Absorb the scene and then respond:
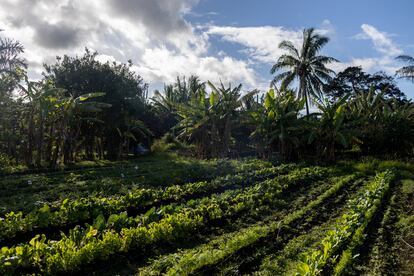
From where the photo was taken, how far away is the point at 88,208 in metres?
7.00

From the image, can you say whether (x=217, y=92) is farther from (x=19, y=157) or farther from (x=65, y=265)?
(x=65, y=265)

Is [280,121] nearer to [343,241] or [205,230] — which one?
[205,230]

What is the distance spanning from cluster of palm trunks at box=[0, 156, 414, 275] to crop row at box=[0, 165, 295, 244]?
0.07 feet

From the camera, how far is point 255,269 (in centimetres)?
488

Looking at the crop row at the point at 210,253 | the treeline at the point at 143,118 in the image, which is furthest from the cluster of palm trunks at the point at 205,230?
the treeline at the point at 143,118

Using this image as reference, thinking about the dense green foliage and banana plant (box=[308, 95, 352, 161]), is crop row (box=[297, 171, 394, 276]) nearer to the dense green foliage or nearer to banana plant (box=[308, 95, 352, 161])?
the dense green foliage

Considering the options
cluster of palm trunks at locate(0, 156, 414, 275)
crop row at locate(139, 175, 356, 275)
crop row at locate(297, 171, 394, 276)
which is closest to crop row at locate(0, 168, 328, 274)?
cluster of palm trunks at locate(0, 156, 414, 275)

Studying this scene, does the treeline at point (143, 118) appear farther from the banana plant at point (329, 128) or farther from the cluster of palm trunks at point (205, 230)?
the cluster of palm trunks at point (205, 230)

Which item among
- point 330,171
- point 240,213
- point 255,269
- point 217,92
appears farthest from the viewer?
point 217,92

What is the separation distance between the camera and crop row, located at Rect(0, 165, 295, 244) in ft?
19.3

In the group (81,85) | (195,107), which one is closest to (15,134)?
(81,85)

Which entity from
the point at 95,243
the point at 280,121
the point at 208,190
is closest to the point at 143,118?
the point at 280,121

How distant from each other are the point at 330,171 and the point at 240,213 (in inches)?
323

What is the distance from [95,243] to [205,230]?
7.87ft
